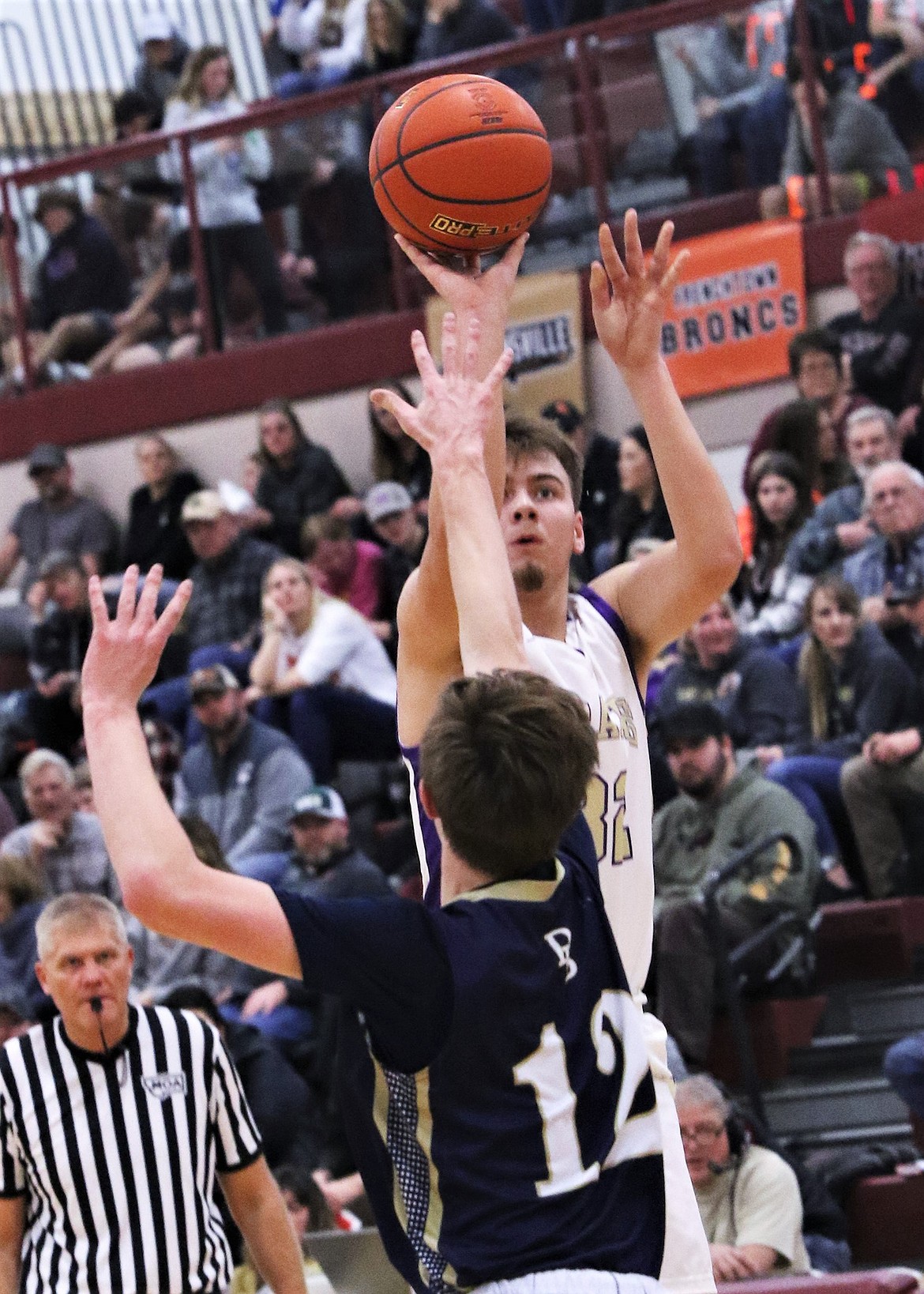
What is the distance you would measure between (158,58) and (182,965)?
8414 millimetres

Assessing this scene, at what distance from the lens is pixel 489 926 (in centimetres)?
265

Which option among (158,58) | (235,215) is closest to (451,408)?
(235,215)

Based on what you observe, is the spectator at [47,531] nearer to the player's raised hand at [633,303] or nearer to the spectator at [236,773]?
the spectator at [236,773]

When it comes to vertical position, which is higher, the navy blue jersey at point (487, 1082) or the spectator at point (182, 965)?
the navy blue jersey at point (487, 1082)

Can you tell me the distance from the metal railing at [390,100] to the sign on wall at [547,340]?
0.55m

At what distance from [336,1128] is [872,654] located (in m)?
2.80

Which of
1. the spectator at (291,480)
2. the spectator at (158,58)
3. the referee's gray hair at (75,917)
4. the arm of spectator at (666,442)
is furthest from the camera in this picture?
the spectator at (158,58)

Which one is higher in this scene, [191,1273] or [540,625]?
[540,625]

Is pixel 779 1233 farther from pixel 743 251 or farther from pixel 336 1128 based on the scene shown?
pixel 743 251

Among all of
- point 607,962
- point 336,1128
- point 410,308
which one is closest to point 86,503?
point 410,308

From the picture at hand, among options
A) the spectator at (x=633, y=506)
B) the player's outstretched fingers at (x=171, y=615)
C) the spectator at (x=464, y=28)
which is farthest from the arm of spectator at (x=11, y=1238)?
the spectator at (x=464, y=28)

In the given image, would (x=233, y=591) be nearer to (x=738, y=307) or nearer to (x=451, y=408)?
(x=738, y=307)

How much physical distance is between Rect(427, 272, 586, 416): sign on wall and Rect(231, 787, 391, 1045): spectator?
13.1ft

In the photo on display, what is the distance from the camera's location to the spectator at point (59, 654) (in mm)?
11266
